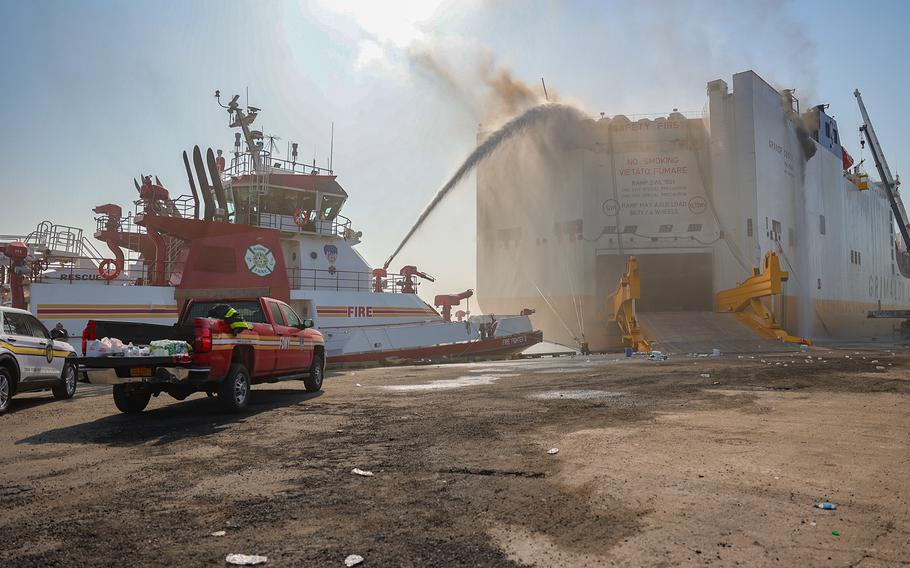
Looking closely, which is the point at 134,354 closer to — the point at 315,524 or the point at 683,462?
the point at 315,524

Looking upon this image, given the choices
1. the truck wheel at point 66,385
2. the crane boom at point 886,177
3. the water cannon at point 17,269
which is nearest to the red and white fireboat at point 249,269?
the water cannon at point 17,269

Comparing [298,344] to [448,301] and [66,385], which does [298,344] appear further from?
[448,301]

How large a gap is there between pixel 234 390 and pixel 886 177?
214 ft

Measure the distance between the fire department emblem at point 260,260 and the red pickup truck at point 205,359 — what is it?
9359 mm

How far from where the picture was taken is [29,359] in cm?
995

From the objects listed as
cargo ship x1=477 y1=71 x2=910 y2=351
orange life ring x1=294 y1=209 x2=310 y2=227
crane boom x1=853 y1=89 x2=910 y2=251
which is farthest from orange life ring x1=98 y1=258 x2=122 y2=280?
crane boom x1=853 y1=89 x2=910 y2=251

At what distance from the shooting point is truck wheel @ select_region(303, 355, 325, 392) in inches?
469

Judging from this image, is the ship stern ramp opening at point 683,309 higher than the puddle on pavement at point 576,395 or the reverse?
higher

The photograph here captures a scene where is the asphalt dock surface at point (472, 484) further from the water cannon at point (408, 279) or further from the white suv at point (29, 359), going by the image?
the water cannon at point (408, 279)

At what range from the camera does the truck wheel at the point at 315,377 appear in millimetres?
11922

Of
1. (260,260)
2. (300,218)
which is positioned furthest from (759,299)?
(260,260)

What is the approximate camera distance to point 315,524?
3805 mm

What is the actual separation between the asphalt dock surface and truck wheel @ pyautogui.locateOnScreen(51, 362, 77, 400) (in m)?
1.93

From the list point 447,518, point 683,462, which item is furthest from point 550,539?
point 683,462
